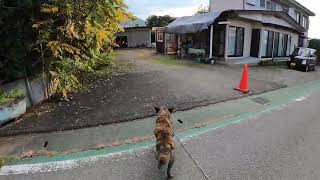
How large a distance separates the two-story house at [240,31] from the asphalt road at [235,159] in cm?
1263

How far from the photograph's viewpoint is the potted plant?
629 cm

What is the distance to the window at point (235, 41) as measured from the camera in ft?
65.3

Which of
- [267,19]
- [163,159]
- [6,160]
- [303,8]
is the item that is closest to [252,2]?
[267,19]

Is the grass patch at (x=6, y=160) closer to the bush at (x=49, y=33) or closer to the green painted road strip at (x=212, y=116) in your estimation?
the green painted road strip at (x=212, y=116)

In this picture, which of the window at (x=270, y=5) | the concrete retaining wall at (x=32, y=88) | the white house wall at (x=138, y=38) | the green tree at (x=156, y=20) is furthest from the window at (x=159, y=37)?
the concrete retaining wall at (x=32, y=88)

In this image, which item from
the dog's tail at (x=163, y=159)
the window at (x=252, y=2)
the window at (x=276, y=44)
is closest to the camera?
the dog's tail at (x=163, y=159)

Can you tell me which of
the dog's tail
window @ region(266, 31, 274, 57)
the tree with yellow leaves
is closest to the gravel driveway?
the tree with yellow leaves

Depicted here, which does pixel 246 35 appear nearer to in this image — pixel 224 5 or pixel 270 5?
pixel 224 5

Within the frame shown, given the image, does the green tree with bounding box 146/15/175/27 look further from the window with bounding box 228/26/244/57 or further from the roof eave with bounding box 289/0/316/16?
the window with bounding box 228/26/244/57

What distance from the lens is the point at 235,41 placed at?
20.3 m

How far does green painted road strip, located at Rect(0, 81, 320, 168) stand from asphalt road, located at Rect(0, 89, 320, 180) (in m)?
0.29

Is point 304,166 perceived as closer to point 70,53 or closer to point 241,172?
point 241,172

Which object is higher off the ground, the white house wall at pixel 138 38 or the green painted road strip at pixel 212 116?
the white house wall at pixel 138 38

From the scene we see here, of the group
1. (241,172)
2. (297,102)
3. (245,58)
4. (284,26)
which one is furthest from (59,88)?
(284,26)
